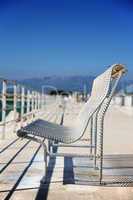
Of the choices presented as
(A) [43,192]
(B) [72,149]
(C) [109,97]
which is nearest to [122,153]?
(B) [72,149]

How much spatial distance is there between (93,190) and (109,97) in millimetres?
741

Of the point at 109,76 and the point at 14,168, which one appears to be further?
the point at 14,168

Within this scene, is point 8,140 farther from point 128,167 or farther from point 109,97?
point 109,97

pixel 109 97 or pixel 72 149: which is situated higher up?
pixel 109 97

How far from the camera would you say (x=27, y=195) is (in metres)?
3.49

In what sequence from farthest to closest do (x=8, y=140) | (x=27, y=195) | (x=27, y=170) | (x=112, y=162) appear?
(x=8, y=140), (x=112, y=162), (x=27, y=170), (x=27, y=195)

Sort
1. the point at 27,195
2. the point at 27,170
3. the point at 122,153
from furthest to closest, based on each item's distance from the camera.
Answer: the point at 122,153, the point at 27,170, the point at 27,195

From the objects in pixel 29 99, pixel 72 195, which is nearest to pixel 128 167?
pixel 72 195

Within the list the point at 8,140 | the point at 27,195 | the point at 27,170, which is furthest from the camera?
the point at 8,140

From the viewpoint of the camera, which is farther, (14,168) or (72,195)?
(14,168)

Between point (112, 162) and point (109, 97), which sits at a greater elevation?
point (109, 97)

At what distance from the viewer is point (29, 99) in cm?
1153

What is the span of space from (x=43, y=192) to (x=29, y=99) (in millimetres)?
7987

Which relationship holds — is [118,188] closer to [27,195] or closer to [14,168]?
[27,195]
